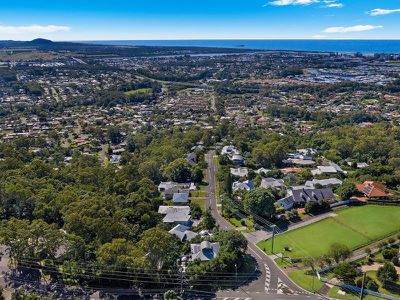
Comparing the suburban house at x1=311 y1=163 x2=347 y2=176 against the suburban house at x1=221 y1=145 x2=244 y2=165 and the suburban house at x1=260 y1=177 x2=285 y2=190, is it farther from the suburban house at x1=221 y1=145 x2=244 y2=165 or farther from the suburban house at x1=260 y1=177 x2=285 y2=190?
the suburban house at x1=221 y1=145 x2=244 y2=165

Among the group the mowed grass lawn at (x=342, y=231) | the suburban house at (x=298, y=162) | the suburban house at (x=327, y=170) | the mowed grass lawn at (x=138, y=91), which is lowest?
the mowed grass lawn at (x=342, y=231)

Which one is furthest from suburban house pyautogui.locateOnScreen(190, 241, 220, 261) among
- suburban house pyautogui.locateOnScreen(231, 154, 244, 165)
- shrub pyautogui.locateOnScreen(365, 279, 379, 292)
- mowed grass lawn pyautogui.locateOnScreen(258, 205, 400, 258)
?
suburban house pyautogui.locateOnScreen(231, 154, 244, 165)

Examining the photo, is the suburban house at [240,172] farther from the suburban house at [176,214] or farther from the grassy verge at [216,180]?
the suburban house at [176,214]

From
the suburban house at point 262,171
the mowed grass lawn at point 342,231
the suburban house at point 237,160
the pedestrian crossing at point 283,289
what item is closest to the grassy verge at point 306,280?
the pedestrian crossing at point 283,289

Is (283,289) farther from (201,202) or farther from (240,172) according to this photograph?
(240,172)

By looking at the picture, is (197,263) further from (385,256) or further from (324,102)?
(324,102)

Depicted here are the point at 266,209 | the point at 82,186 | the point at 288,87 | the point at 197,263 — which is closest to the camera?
the point at 197,263

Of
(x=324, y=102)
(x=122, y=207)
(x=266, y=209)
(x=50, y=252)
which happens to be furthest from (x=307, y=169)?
(x=324, y=102)
